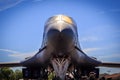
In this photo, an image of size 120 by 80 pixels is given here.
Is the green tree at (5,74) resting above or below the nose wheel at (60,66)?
above

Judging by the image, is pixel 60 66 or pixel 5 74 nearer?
pixel 60 66

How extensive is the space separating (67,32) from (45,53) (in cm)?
295

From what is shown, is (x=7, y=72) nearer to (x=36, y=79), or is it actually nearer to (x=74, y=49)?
(x=36, y=79)

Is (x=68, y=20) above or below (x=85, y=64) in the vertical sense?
above

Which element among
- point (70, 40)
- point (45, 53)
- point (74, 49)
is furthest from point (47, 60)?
point (70, 40)

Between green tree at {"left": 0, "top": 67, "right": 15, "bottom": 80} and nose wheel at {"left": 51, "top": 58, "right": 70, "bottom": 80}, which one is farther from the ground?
green tree at {"left": 0, "top": 67, "right": 15, "bottom": 80}

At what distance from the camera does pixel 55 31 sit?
13406mm

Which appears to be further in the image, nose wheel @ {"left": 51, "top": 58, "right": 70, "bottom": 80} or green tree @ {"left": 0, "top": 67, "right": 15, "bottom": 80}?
green tree @ {"left": 0, "top": 67, "right": 15, "bottom": 80}

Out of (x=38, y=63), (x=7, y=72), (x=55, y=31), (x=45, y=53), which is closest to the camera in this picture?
(x=55, y=31)

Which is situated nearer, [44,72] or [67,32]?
[67,32]

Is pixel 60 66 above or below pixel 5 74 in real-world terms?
below

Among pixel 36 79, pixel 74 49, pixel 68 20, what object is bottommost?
pixel 36 79

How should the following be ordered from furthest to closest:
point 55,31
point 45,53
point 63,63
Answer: point 45,53 < point 63,63 < point 55,31

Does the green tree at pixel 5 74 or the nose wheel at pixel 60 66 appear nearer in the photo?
the nose wheel at pixel 60 66
